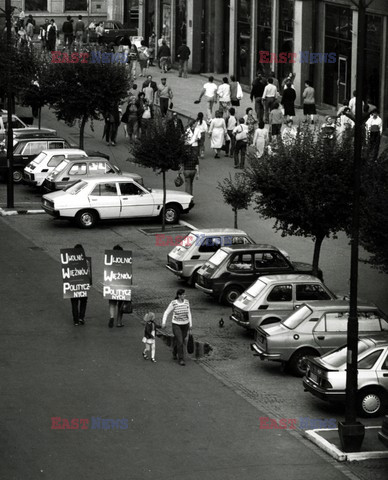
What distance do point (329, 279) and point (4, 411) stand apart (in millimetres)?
11541

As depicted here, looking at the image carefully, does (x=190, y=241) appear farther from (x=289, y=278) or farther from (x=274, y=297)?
(x=274, y=297)

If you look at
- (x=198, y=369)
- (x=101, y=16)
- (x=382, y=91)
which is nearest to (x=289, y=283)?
(x=198, y=369)

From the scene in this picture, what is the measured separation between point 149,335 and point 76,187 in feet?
43.8

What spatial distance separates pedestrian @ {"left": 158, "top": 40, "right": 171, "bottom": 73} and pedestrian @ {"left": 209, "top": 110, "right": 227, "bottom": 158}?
18.6m

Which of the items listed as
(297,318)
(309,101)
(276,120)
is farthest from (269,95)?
(297,318)

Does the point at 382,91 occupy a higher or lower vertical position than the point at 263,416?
higher

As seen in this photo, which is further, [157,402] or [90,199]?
[90,199]

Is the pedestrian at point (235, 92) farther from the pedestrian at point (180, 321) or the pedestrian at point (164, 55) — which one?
the pedestrian at point (180, 321)

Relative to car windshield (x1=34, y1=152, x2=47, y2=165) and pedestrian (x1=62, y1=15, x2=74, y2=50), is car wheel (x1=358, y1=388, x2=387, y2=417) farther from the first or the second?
pedestrian (x1=62, y1=15, x2=74, y2=50)

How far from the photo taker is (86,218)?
1415 inches

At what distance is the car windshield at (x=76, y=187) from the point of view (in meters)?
36.1

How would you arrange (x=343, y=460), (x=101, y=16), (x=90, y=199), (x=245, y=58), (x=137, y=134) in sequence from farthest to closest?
(x=101, y=16) < (x=245, y=58) < (x=137, y=134) < (x=90, y=199) < (x=343, y=460)

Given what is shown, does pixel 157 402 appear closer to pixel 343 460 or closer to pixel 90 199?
pixel 343 460

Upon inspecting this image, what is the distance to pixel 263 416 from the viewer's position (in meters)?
20.7
